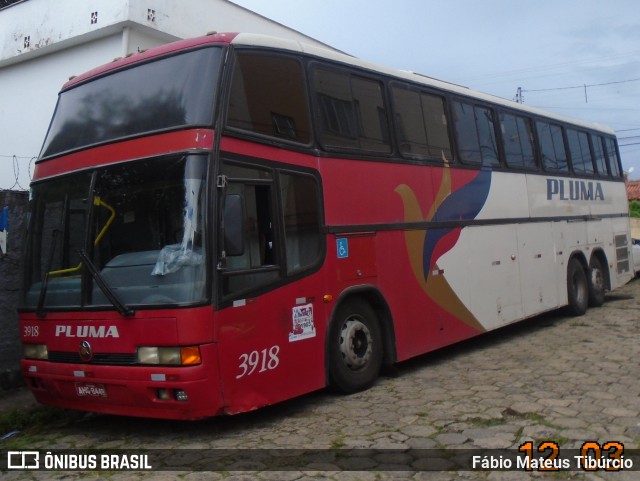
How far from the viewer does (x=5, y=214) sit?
26.4ft

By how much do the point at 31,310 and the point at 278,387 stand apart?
2.55 m

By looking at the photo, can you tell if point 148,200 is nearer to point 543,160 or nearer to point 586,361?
point 586,361

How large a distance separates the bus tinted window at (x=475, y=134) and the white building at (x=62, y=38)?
19.4ft

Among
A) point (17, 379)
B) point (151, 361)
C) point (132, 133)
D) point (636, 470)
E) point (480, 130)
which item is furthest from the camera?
point (480, 130)

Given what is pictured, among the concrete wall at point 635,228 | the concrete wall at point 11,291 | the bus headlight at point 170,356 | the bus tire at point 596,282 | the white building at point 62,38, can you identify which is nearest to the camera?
the bus headlight at point 170,356

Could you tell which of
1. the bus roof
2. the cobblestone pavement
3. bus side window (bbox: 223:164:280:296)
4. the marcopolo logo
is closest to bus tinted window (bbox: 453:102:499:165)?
the bus roof

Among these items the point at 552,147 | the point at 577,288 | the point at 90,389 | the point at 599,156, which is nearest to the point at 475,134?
the point at 552,147

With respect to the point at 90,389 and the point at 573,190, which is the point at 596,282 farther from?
the point at 90,389

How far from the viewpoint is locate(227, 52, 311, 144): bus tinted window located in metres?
5.93

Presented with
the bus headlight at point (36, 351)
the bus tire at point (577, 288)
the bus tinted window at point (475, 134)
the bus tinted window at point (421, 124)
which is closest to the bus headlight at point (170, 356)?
the bus headlight at point (36, 351)

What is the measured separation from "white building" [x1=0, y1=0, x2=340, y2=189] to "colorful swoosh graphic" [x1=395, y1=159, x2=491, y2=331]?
6.48m

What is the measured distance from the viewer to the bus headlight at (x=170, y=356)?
5219 mm

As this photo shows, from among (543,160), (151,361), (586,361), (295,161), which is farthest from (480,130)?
(151,361)

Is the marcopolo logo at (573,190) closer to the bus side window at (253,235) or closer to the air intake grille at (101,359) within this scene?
the bus side window at (253,235)
